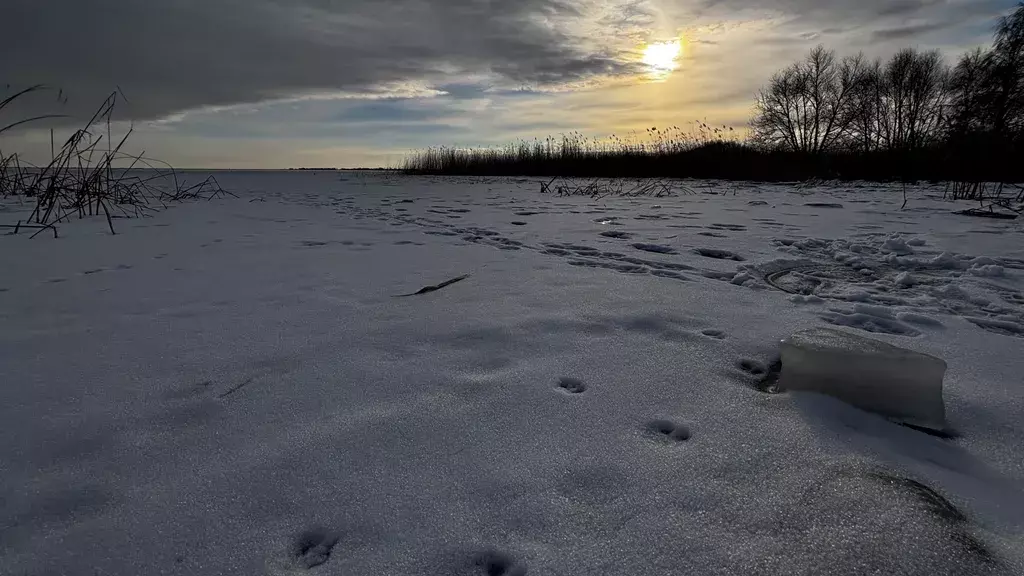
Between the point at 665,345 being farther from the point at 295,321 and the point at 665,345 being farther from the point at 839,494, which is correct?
the point at 295,321

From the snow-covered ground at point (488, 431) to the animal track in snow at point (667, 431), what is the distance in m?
0.01

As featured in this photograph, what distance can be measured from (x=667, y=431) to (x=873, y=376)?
46 cm

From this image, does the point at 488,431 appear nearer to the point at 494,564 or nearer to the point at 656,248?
the point at 494,564

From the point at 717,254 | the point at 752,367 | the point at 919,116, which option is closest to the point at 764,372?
the point at 752,367

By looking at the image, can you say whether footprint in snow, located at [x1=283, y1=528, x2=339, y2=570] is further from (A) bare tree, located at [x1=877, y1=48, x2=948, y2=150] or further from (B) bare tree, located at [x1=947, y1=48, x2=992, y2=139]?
(A) bare tree, located at [x1=877, y1=48, x2=948, y2=150]

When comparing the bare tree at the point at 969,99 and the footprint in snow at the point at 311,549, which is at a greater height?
the bare tree at the point at 969,99

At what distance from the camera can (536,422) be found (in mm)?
948

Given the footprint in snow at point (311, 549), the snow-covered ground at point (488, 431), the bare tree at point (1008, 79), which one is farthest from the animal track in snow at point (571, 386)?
the bare tree at point (1008, 79)

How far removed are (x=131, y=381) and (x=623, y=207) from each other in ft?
16.9

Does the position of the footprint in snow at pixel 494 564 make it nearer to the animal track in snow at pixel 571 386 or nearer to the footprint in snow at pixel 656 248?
the animal track in snow at pixel 571 386

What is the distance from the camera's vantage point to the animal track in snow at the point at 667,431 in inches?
35.3

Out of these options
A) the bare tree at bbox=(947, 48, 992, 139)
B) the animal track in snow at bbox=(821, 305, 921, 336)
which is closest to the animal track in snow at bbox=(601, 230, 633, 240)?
the animal track in snow at bbox=(821, 305, 921, 336)

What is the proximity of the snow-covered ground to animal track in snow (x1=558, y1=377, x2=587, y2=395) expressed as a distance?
1cm

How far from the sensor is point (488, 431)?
3.01 feet
